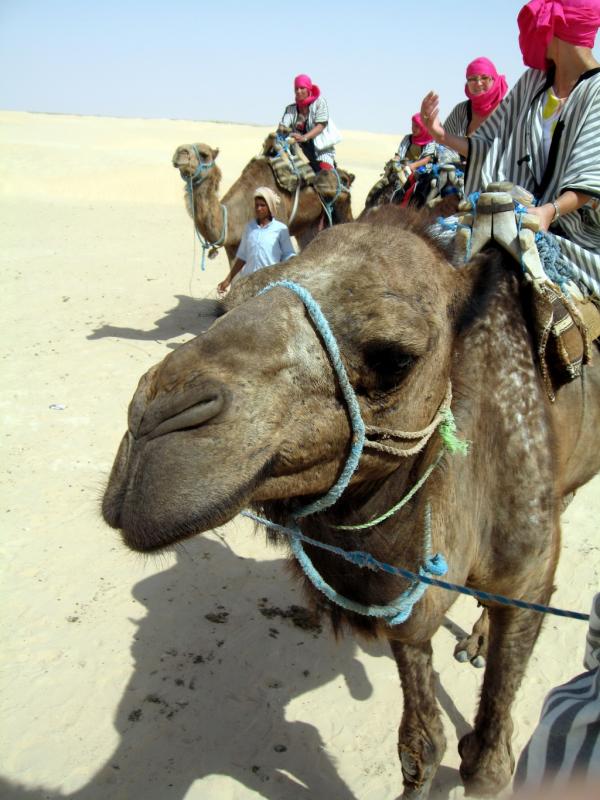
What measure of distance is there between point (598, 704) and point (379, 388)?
1.11 m

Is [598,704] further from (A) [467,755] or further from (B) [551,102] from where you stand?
(B) [551,102]

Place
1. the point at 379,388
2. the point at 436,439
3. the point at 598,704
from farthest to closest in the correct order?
the point at 436,439
the point at 379,388
the point at 598,704

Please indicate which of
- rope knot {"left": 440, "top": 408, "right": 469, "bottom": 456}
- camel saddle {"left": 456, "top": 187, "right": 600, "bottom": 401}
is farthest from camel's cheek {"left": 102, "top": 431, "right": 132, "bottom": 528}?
camel saddle {"left": 456, "top": 187, "right": 600, "bottom": 401}

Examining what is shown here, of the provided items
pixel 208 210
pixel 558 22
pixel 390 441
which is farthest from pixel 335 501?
pixel 208 210

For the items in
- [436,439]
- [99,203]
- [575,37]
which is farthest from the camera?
[99,203]

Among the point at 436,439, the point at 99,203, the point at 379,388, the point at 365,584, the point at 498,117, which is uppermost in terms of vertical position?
the point at 498,117

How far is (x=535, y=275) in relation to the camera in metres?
2.96

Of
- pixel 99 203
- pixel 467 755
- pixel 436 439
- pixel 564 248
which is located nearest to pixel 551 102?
pixel 564 248

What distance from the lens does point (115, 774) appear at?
12.1 feet

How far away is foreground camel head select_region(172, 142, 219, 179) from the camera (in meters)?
9.70

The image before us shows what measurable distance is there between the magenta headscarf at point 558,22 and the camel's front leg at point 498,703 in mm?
2751

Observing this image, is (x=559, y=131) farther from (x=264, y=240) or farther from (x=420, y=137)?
(x=420, y=137)

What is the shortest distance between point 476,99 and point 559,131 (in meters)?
3.95

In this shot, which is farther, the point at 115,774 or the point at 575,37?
the point at 115,774
